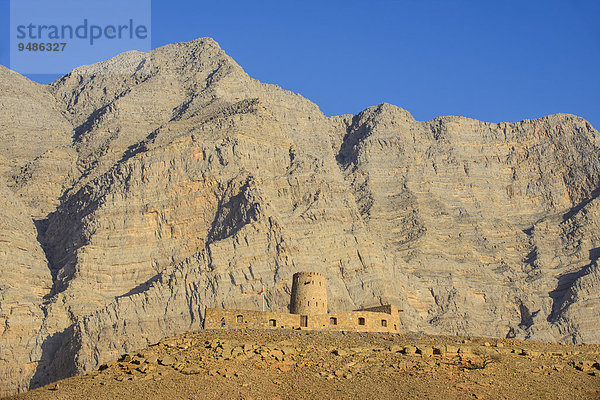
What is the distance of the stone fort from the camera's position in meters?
50.0

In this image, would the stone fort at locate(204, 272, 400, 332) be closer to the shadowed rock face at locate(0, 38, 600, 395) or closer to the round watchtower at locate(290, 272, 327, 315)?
the round watchtower at locate(290, 272, 327, 315)

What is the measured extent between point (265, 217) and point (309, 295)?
42.8 meters

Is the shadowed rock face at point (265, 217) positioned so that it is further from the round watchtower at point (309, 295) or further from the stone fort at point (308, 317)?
the stone fort at point (308, 317)

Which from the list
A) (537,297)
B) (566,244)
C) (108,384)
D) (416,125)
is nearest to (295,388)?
(108,384)

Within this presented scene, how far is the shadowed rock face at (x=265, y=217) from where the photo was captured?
91.1 m

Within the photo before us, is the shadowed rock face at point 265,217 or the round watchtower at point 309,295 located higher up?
the shadowed rock face at point 265,217

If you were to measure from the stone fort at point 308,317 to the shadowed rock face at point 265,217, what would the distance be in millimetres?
31285

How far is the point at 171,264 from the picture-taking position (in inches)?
3927

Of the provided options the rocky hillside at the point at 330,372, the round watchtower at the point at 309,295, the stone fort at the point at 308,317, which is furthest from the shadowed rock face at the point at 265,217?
the rocky hillside at the point at 330,372

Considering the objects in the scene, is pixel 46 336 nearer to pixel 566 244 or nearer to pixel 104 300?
pixel 104 300

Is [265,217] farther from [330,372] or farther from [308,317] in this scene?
[330,372]

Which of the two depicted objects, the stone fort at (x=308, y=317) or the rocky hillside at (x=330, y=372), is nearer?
the rocky hillside at (x=330, y=372)

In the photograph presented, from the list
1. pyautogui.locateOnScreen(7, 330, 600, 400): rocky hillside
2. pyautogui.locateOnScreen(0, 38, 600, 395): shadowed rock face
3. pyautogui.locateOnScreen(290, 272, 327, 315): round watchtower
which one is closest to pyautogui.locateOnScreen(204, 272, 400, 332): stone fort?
pyautogui.locateOnScreen(290, 272, 327, 315): round watchtower

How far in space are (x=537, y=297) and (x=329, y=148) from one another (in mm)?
43333
